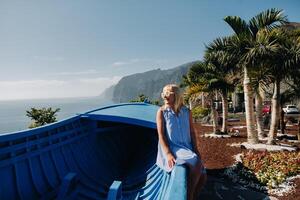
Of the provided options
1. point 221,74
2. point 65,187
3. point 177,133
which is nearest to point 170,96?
point 177,133

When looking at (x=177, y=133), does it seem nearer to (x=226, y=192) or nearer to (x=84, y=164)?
(x=84, y=164)

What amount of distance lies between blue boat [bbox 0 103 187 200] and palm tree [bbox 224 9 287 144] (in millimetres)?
6162

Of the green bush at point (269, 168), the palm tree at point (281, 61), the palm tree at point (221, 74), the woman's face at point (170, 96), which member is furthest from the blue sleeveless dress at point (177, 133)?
the palm tree at point (221, 74)

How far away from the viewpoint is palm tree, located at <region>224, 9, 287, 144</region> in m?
14.4

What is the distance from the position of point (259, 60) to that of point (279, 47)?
42.7 inches

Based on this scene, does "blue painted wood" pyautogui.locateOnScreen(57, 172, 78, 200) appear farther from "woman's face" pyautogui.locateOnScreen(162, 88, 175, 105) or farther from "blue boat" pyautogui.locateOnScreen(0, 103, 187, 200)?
"woman's face" pyautogui.locateOnScreen(162, 88, 175, 105)

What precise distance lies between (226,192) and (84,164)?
4.43 m

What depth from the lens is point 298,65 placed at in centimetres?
1324

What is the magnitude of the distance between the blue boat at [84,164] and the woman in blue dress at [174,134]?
1.17 ft

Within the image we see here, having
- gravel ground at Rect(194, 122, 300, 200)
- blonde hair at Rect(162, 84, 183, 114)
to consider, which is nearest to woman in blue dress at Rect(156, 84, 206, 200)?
blonde hair at Rect(162, 84, 183, 114)

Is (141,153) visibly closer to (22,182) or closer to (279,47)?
(22,182)

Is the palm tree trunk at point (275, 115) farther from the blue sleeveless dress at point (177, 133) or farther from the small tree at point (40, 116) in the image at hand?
the small tree at point (40, 116)

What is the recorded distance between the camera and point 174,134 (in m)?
5.06

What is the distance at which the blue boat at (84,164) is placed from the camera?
213 inches
